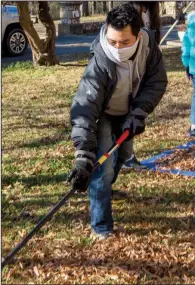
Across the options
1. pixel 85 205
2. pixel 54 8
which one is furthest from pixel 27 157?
pixel 54 8

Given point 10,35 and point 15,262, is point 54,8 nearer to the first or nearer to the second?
point 10,35

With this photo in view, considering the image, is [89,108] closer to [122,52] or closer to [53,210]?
[122,52]

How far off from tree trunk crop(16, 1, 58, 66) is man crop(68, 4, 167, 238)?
29.6 feet

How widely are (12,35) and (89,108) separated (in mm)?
12089

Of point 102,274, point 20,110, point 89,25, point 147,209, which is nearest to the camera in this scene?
point 102,274

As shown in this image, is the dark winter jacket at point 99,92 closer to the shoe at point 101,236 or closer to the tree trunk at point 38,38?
the shoe at point 101,236

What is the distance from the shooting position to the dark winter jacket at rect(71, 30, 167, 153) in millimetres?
3893

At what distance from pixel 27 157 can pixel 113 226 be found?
2119mm

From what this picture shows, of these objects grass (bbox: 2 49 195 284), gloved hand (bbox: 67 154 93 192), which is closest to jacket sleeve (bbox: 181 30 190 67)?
grass (bbox: 2 49 195 284)

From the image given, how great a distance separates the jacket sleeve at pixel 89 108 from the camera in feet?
12.7

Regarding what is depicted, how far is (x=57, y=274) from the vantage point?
3770 millimetres

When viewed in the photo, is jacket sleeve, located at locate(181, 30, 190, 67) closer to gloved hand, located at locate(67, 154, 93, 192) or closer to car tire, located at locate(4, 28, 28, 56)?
gloved hand, located at locate(67, 154, 93, 192)

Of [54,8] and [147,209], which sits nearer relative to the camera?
[147,209]

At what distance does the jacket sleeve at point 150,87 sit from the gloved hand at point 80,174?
548 millimetres
